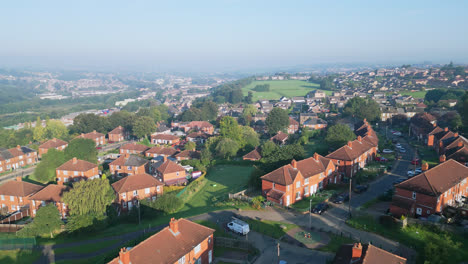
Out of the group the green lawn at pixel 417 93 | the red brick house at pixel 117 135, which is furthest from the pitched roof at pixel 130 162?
the green lawn at pixel 417 93

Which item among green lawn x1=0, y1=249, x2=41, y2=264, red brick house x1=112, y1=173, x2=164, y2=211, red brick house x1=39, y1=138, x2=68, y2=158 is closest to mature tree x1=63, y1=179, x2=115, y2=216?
red brick house x1=112, y1=173, x2=164, y2=211

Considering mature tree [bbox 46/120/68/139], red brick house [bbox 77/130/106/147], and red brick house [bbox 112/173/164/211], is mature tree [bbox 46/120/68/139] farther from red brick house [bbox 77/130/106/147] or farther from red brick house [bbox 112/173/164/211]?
red brick house [bbox 112/173/164/211]

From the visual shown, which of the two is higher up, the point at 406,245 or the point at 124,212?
the point at 406,245

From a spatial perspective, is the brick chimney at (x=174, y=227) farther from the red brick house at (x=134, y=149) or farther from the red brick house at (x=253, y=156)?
the red brick house at (x=134, y=149)

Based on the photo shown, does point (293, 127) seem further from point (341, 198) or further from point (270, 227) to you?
point (270, 227)

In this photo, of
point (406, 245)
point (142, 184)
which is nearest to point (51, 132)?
point (142, 184)

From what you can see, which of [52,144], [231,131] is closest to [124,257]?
[231,131]

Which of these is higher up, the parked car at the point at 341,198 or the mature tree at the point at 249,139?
the parked car at the point at 341,198

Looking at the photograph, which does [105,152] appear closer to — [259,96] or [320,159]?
[320,159]
